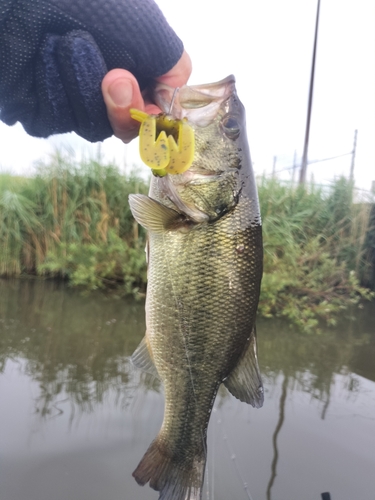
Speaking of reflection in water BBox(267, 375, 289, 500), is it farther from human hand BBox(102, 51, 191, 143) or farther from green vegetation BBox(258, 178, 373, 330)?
human hand BBox(102, 51, 191, 143)

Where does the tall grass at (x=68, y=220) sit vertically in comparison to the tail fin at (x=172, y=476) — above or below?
above

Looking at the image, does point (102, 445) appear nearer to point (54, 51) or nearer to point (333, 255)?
point (54, 51)

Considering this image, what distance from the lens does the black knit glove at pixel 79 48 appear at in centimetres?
137

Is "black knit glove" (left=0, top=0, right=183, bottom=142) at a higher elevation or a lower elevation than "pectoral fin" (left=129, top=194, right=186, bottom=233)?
higher

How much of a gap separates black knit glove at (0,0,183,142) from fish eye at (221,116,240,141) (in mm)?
323

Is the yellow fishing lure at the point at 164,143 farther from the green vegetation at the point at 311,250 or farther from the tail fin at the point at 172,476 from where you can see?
the green vegetation at the point at 311,250

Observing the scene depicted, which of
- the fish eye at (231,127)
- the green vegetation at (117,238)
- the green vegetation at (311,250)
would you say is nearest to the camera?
the fish eye at (231,127)

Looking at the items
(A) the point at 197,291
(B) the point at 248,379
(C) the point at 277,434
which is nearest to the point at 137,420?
(C) the point at 277,434

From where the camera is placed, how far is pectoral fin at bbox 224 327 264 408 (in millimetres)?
1366

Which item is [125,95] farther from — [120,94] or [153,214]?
[153,214]

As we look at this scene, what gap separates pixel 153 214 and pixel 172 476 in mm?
980

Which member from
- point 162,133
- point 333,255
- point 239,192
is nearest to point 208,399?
point 239,192

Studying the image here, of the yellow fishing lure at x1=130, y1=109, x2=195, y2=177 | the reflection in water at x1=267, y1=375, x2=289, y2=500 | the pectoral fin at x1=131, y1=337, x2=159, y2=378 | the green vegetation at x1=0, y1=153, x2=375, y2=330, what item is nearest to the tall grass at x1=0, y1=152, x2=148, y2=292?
the green vegetation at x1=0, y1=153, x2=375, y2=330

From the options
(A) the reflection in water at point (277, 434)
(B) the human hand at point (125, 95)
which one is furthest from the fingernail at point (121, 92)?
(A) the reflection in water at point (277, 434)
